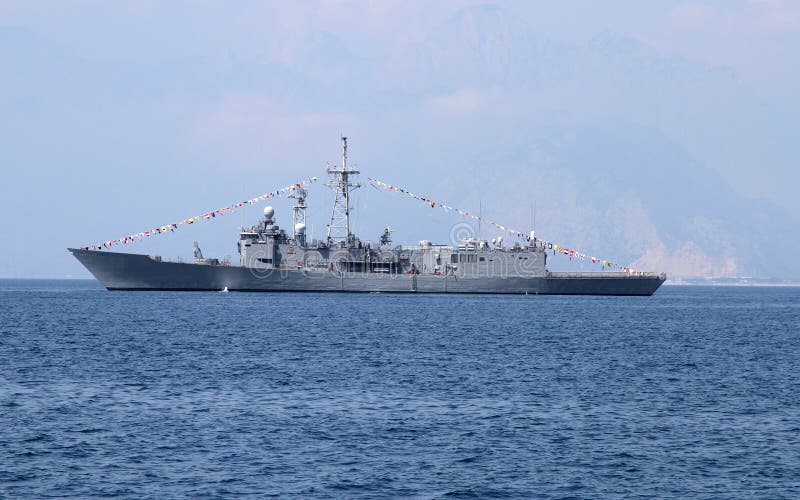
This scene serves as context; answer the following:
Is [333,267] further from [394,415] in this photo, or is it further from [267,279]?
[394,415]

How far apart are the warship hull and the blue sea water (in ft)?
132

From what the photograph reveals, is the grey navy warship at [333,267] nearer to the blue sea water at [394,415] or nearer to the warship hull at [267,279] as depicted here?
the warship hull at [267,279]

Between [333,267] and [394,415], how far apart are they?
67897 mm

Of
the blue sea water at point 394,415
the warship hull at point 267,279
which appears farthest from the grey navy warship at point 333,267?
the blue sea water at point 394,415

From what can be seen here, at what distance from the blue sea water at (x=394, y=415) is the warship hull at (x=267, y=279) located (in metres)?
40.1

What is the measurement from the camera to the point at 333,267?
304 ft

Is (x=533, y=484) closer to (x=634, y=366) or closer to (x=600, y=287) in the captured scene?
(x=634, y=366)

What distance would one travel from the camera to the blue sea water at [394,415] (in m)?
18.7

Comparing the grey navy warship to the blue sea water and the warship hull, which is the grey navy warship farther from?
the blue sea water

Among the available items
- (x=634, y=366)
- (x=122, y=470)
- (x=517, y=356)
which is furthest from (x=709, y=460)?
(x=517, y=356)

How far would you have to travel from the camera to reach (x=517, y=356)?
3938 centimetres

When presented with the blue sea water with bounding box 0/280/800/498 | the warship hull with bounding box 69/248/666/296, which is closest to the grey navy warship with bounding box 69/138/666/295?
the warship hull with bounding box 69/248/666/296

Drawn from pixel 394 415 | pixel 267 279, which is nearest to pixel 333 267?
pixel 267 279

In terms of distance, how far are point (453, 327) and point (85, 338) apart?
2023cm
